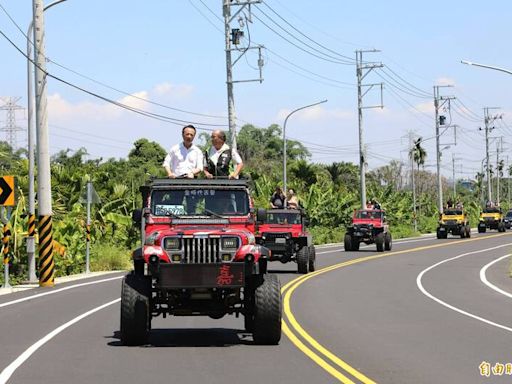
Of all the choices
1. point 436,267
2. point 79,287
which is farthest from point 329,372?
point 436,267

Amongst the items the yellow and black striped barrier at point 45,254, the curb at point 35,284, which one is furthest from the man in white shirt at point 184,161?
the yellow and black striped barrier at point 45,254

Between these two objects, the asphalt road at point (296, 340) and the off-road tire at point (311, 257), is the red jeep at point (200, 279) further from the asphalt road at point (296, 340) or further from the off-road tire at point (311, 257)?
the off-road tire at point (311, 257)

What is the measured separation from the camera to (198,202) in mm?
14367

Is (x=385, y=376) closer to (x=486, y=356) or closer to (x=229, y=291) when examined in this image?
(x=486, y=356)

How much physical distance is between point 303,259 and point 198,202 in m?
16.7

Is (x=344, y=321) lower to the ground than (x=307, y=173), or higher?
lower

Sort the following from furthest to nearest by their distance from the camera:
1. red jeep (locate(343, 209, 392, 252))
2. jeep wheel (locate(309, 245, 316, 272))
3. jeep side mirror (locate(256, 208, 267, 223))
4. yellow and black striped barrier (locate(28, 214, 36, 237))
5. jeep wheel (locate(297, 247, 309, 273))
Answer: red jeep (locate(343, 209, 392, 252)), jeep wheel (locate(309, 245, 316, 272)), jeep wheel (locate(297, 247, 309, 273)), yellow and black striped barrier (locate(28, 214, 36, 237)), jeep side mirror (locate(256, 208, 267, 223))

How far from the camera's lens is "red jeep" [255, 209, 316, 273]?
3102 cm

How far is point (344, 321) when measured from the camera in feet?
55.6

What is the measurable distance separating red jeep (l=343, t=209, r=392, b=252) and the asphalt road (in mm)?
20479

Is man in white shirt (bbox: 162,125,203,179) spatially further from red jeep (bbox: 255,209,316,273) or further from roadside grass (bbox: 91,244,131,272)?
roadside grass (bbox: 91,244,131,272)

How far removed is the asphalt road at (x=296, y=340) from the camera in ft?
35.7

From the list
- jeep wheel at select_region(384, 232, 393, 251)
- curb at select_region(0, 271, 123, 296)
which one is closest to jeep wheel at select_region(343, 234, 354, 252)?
jeep wheel at select_region(384, 232, 393, 251)

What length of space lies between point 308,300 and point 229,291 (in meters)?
8.34
